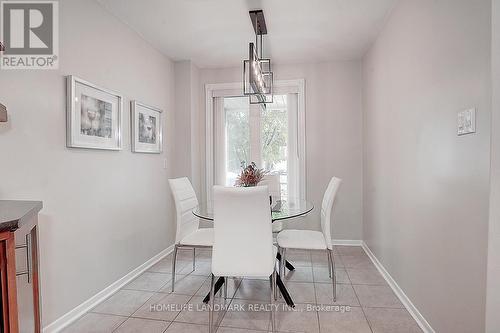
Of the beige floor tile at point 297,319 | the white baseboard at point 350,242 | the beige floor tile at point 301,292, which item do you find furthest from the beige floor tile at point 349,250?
the beige floor tile at point 297,319

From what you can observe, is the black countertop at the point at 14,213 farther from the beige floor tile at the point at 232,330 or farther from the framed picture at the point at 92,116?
the beige floor tile at the point at 232,330

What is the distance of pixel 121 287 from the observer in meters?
2.65

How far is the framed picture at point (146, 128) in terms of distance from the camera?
291 cm

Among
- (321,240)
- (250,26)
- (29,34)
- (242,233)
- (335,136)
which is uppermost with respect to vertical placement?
(250,26)

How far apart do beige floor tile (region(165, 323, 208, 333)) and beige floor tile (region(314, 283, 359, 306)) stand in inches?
37.3

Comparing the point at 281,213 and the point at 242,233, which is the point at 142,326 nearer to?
the point at 242,233

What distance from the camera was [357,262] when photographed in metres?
3.23

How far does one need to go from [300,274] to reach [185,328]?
1328 mm

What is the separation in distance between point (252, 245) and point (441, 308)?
46.4 inches

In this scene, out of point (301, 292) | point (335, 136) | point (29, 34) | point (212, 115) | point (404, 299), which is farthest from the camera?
point (212, 115)

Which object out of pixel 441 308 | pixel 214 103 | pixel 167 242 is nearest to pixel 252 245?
pixel 441 308

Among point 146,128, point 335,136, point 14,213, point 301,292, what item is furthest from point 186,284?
point 335,136

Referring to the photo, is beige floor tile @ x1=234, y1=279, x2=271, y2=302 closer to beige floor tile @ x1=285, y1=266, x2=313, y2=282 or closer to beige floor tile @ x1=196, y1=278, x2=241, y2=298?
beige floor tile @ x1=196, y1=278, x2=241, y2=298

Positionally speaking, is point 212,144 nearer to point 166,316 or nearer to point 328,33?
point 328,33
